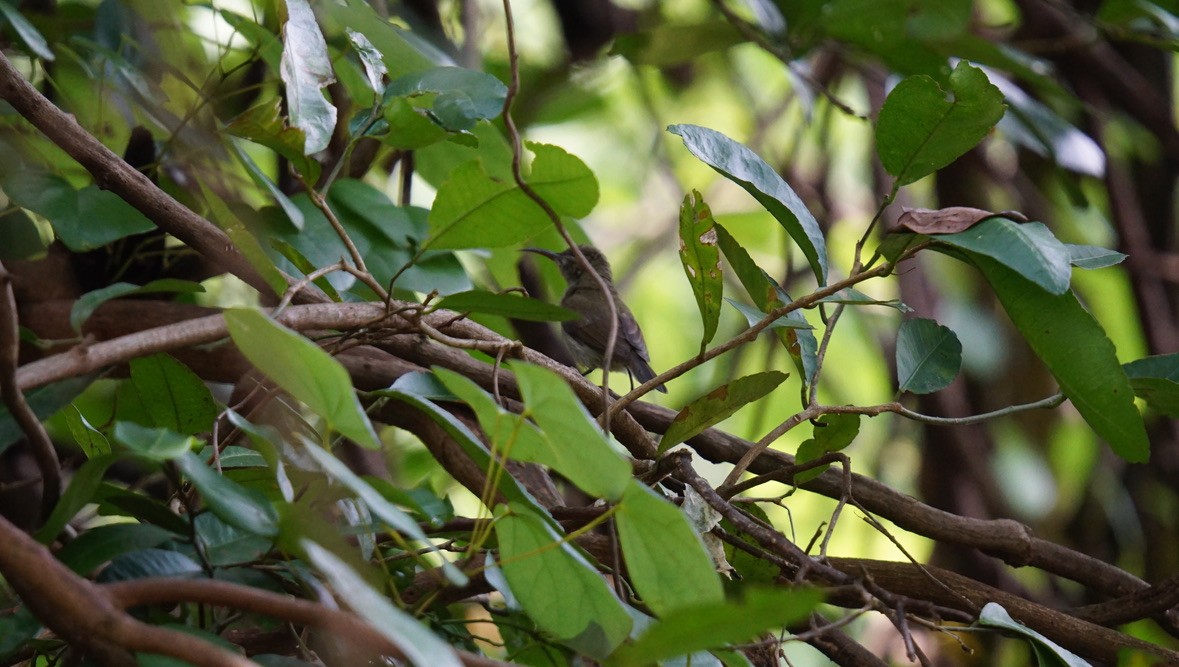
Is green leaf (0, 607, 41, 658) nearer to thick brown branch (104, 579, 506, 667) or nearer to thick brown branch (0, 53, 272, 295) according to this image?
thick brown branch (104, 579, 506, 667)

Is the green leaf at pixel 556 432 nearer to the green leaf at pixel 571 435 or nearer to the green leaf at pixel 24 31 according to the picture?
the green leaf at pixel 571 435

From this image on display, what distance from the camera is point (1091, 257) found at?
58.7 inches

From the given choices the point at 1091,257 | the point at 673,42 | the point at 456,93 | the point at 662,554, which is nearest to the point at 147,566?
the point at 662,554

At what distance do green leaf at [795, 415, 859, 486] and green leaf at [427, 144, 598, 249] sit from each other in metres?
0.48

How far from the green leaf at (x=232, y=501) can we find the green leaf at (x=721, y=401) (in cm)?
58

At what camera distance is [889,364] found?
3725 mm

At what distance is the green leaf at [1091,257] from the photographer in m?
1.47

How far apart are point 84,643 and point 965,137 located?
1.20m

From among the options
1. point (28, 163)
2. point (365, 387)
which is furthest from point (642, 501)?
point (28, 163)

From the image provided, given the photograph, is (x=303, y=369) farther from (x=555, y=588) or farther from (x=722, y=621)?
(x=722, y=621)

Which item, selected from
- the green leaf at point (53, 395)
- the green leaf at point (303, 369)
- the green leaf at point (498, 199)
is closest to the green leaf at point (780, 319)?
the green leaf at point (498, 199)

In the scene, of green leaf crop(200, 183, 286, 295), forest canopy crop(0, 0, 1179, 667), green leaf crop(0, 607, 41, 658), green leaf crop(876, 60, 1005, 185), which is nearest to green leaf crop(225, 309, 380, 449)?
forest canopy crop(0, 0, 1179, 667)

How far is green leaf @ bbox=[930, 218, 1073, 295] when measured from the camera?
1297mm

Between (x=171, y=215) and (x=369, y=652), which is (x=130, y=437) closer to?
(x=369, y=652)
